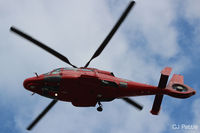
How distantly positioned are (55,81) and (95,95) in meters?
3.35

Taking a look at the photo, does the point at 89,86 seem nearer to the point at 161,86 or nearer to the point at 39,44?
the point at 39,44

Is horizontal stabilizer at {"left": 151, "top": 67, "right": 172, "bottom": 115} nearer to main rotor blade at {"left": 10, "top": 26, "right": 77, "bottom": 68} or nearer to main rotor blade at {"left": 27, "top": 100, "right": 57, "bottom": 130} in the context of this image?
main rotor blade at {"left": 10, "top": 26, "right": 77, "bottom": 68}

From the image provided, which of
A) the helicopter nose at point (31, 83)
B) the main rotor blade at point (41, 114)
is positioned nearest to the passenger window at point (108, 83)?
→ the main rotor blade at point (41, 114)

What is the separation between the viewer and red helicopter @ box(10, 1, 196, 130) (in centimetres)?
2116

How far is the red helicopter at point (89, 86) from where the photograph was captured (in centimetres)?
2116

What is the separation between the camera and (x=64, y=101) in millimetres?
22578

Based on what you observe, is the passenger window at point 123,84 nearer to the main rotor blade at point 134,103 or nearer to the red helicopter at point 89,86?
the red helicopter at point 89,86

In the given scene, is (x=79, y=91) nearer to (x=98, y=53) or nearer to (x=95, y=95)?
(x=95, y=95)

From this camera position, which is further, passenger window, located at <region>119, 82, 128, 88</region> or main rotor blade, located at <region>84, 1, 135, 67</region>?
passenger window, located at <region>119, 82, 128, 88</region>

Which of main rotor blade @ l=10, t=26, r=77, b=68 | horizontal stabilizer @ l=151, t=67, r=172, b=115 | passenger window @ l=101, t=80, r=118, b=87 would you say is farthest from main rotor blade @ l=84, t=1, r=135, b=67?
horizontal stabilizer @ l=151, t=67, r=172, b=115

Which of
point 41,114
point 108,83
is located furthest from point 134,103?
point 41,114

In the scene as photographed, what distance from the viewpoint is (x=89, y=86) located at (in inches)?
843

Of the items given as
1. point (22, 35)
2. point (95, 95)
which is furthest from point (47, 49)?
point (95, 95)

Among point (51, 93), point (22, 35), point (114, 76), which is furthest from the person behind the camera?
point (114, 76)
